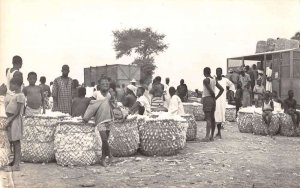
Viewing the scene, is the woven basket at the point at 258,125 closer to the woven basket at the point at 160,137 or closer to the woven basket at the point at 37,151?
the woven basket at the point at 160,137

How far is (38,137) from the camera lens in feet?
23.1

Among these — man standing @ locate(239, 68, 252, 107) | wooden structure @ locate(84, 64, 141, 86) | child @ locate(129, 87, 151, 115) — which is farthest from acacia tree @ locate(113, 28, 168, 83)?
child @ locate(129, 87, 151, 115)

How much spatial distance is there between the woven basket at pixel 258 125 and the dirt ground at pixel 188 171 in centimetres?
257

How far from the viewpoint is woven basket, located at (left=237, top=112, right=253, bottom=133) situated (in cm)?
1172

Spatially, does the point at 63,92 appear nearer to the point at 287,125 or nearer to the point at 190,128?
the point at 190,128

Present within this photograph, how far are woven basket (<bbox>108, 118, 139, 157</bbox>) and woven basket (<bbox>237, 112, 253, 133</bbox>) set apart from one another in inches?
193

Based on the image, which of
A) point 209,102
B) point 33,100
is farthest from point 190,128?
point 33,100

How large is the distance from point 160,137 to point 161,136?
0.08 feet

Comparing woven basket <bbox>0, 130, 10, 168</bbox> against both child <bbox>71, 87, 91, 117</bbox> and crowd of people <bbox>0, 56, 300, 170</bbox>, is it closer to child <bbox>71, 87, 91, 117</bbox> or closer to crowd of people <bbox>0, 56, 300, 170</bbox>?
crowd of people <bbox>0, 56, 300, 170</bbox>

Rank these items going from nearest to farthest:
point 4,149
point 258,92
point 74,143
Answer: point 74,143 → point 4,149 → point 258,92

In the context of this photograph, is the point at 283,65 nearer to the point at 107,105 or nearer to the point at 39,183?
the point at 107,105

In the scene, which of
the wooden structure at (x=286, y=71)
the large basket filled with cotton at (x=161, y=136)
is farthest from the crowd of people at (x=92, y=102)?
the wooden structure at (x=286, y=71)

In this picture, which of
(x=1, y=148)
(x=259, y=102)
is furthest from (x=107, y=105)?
(x=259, y=102)

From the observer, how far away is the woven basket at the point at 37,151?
702cm
